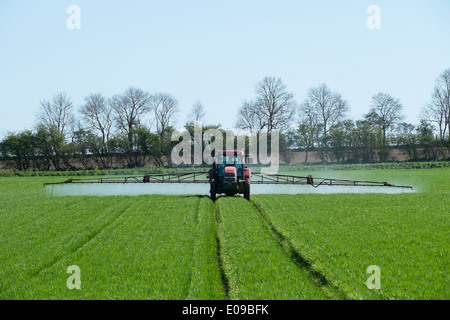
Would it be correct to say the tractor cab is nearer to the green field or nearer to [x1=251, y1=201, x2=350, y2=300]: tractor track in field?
the green field

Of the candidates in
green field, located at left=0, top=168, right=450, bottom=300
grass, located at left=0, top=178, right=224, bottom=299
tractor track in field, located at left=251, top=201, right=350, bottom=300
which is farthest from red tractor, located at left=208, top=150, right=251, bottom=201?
tractor track in field, located at left=251, top=201, right=350, bottom=300

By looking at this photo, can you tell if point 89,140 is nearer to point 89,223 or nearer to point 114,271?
point 89,223

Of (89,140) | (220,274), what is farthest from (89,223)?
(89,140)

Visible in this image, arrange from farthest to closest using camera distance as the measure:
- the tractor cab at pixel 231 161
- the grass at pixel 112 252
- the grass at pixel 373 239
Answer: the tractor cab at pixel 231 161 → the grass at pixel 112 252 → the grass at pixel 373 239

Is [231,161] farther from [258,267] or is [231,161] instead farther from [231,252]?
[258,267]

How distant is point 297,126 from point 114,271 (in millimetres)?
52958

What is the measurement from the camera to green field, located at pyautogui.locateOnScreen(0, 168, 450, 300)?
21.9 ft

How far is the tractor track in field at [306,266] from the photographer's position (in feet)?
21.3

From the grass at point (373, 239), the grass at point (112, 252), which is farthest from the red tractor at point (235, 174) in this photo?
the grass at point (112, 252)

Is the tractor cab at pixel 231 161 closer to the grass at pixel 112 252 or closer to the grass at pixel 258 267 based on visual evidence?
the grass at pixel 112 252

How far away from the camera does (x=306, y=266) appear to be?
809 centimetres

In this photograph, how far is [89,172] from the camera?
145 ft

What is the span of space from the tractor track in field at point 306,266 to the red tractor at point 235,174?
6.94 m

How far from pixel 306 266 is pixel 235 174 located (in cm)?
1118
